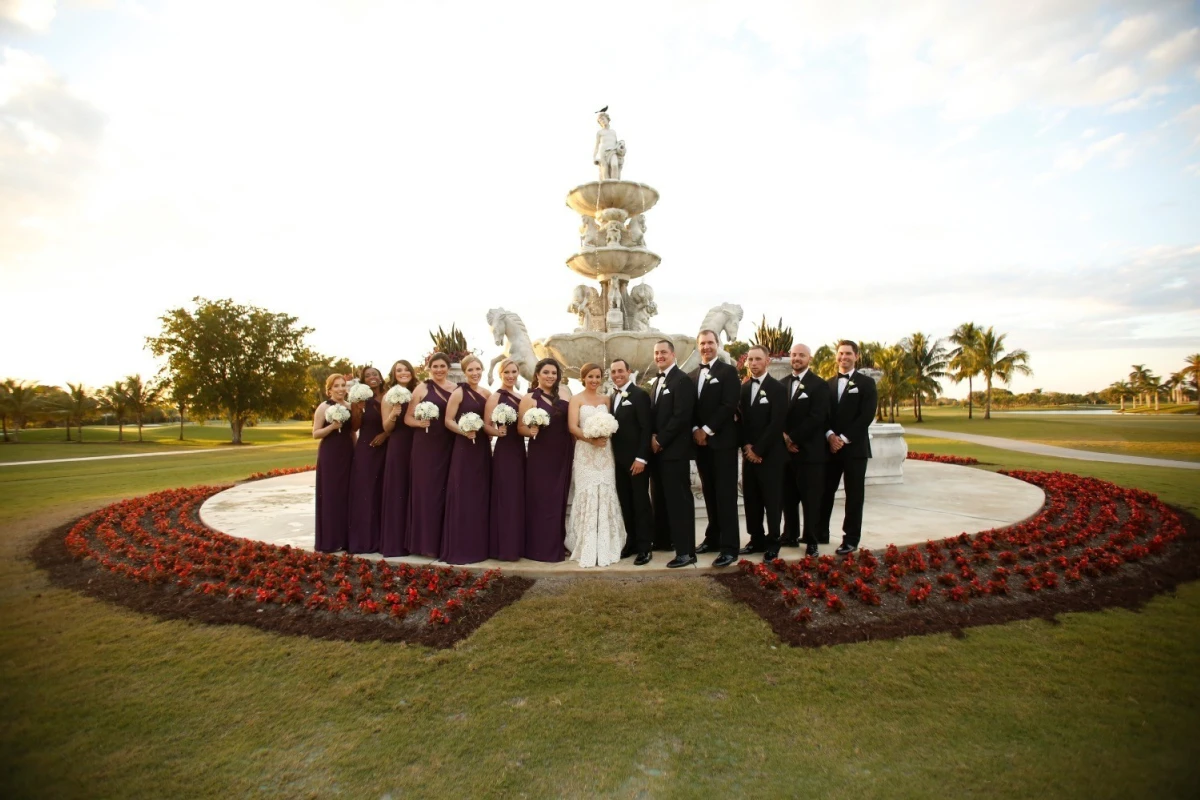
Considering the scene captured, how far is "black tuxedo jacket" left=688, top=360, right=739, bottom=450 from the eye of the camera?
6.02 meters

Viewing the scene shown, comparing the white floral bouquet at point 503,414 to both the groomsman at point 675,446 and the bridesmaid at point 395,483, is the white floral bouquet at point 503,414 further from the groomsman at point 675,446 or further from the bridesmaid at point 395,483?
the groomsman at point 675,446

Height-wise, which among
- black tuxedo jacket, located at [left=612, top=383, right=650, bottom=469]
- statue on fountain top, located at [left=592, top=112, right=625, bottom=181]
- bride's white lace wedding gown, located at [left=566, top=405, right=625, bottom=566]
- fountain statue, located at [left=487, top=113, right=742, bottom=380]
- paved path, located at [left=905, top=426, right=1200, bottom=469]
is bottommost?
paved path, located at [left=905, top=426, right=1200, bottom=469]

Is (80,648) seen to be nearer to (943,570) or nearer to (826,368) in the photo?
(943,570)

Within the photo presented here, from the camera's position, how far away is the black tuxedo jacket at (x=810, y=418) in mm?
6298

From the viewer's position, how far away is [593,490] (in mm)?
6219

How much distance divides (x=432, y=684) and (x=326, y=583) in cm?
235

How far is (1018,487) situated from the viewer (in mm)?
10594

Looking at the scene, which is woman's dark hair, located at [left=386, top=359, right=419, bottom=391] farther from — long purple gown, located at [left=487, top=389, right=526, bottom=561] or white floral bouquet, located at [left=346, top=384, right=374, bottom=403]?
long purple gown, located at [left=487, top=389, right=526, bottom=561]

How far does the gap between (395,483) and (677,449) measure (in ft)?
10.3

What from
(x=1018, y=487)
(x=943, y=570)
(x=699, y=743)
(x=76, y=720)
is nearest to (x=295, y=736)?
(x=76, y=720)

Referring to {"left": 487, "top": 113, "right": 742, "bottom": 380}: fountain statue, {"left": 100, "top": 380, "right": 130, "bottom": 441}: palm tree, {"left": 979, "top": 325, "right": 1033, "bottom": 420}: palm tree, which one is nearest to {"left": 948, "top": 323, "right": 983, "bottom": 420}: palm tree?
{"left": 979, "top": 325, "right": 1033, "bottom": 420}: palm tree

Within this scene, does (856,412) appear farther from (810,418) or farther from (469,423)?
(469,423)

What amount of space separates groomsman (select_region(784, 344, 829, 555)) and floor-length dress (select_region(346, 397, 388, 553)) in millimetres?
4571

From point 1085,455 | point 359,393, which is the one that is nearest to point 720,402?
point 359,393
